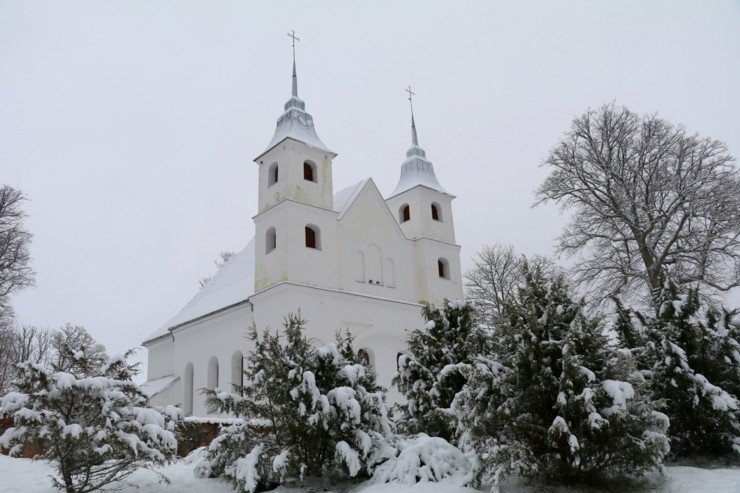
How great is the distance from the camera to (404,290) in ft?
→ 83.5

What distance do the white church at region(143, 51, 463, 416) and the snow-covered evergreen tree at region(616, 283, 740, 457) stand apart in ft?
34.5

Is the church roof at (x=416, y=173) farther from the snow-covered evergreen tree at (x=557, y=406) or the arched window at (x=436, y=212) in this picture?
the snow-covered evergreen tree at (x=557, y=406)

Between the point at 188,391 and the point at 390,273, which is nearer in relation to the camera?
the point at 390,273

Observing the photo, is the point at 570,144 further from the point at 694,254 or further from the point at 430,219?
the point at 430,219

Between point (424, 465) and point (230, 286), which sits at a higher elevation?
point (230, 286)

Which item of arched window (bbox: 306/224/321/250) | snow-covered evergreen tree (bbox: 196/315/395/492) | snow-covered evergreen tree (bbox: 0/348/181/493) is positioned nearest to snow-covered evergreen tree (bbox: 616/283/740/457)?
snow-covered evergreen tree (bbox: 196/315/395/492)

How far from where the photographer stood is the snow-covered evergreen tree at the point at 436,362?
37.2 ft

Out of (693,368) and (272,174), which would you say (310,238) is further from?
(693,368)

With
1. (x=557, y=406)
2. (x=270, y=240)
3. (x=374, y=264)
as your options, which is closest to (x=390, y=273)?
(x=374, y=264)

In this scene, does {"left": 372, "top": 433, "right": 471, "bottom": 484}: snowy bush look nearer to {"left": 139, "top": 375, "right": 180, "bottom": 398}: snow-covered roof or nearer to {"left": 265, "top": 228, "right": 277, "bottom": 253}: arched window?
{"left": 265, "top": 228, "right": 277, "bottom": 253}: arched window

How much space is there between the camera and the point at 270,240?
23406mm

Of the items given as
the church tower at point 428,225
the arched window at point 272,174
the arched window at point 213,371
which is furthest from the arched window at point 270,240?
the church tower at point 428,225

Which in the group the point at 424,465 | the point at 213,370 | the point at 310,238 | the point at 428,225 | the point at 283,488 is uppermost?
the point at 428,225

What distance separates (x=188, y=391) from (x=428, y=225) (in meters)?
12.2
